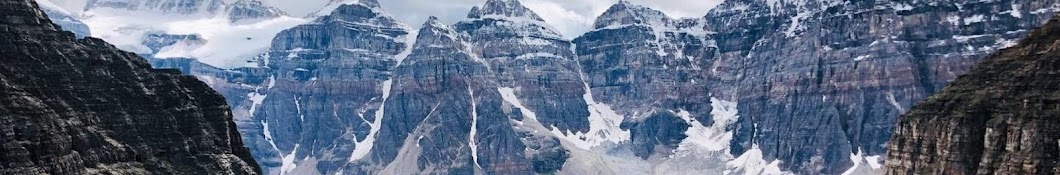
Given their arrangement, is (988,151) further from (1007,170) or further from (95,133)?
(95,133)

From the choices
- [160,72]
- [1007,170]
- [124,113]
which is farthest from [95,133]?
[1007,170]

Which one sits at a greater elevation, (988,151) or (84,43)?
(84,43)

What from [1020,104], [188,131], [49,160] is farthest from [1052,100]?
[49,160]

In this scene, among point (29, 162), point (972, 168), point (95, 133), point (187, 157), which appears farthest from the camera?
point (972, 168)

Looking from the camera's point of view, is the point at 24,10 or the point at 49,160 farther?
the point at 24,10

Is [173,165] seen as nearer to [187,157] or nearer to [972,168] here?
[187,157]

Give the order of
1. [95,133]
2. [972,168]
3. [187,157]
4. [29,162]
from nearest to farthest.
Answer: [29,162], [95,133], [187,157], [972,168]
